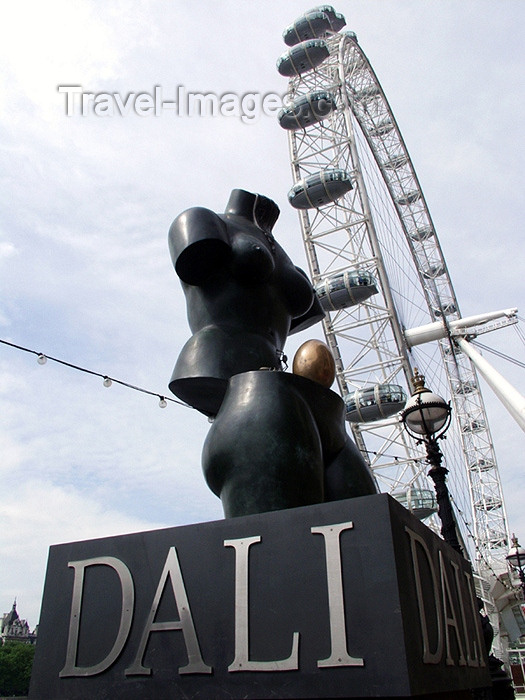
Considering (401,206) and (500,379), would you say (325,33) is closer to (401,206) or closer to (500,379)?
(401,206)

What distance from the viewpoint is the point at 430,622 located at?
7.19 feet

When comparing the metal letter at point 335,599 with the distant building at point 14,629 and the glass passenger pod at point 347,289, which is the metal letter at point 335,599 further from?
the distant building at point 14,629

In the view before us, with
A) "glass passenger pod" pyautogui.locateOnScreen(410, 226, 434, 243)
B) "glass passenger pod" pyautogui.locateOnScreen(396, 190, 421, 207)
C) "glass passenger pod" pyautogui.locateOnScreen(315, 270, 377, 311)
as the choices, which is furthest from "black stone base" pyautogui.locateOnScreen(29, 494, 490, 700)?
"glass passenger pod" pyautogui.locateOnScreen(410, 226, 434, 243)

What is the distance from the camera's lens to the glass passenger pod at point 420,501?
23094mm

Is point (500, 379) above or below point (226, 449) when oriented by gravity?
above

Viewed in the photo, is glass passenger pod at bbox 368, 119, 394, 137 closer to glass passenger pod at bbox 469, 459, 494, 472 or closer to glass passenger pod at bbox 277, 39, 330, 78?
glass passenger pod at bbox 277, 39, 330, 78

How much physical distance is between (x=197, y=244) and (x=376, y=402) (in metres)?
19.2

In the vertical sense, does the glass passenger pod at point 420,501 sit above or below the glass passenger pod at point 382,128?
below

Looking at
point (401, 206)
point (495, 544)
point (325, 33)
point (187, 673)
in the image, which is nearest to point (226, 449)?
point (187, 673)

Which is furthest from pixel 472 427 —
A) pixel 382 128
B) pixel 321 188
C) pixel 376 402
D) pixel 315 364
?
pixel 315 364

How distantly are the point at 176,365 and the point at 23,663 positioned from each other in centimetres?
5406

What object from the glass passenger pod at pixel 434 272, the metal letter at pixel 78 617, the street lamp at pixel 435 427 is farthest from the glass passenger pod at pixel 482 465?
the metal letter at pixel 78 617

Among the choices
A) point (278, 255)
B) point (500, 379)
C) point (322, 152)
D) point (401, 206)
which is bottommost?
point (278, 255)

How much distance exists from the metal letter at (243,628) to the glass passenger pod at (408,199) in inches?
1216
